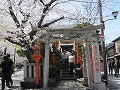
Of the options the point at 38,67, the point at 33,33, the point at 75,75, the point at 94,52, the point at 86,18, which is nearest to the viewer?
the point at 94,52

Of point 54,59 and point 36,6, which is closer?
point 36,6

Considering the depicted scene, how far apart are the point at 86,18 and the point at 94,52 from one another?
3.58 metres

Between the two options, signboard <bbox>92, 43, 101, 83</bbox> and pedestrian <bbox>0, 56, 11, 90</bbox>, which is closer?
signboard <bbox>92, 43, 101, 83</bbox>

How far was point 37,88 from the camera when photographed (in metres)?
13.1

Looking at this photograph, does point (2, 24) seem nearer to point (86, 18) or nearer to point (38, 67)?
point (38, 67)

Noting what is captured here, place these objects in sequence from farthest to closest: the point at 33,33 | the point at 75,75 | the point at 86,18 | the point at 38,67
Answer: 1. the point at 75,75
2. the point at 86,18
3. the point at 33,33
4. the point at 38,67

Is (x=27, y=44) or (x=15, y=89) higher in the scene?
(x=27, y=44)

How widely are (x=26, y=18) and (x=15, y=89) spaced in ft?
13.5

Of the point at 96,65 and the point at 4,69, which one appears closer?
the point at 96,65

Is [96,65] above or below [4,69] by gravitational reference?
above

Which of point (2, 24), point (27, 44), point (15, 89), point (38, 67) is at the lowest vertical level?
point (15, 89)

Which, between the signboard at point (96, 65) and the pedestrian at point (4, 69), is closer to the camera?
the signboard at point (96, 65)

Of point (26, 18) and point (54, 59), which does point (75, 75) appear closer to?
point (54, 59)

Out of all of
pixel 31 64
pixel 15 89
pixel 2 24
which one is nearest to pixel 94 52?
pixel 31 64
